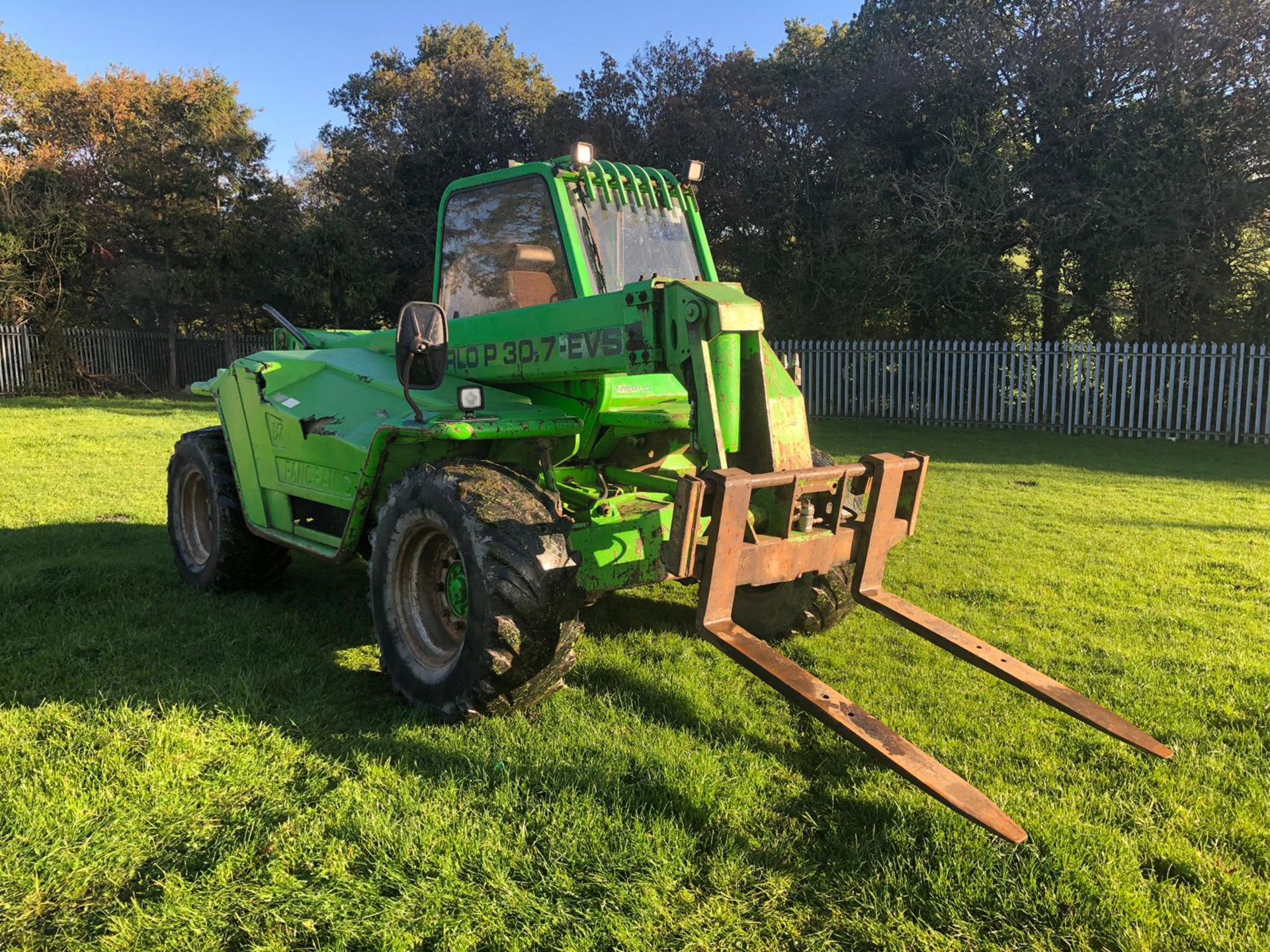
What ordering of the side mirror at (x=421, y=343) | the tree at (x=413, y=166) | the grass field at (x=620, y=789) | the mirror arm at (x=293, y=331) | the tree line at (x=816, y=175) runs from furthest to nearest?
the tree at (x=413, y=166)
the tree line at (x=816, y=175)
the mirror arm at (x=293, y=331)
the side mirror at (x=421, y=343)
the grass field at (x=620, y=789)

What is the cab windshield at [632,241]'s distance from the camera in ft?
14.0

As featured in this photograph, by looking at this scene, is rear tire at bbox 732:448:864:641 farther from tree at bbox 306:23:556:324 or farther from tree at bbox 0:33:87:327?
tree at bbox 0:33:87:327

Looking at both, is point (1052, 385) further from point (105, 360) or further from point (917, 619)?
point (105, 360)

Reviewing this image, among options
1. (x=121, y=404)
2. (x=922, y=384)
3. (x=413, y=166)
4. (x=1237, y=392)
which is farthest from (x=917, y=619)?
(x=413, y=166)

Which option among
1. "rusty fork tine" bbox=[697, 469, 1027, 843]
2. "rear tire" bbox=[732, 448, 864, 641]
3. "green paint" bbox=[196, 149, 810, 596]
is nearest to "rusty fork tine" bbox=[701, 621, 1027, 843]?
"rusty fork tine" bbox=[697, 469, 1027, 843]

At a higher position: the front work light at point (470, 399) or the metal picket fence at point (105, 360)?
the metal picket fence at point (105, 360)

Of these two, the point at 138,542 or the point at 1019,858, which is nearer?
the point at 1019,858

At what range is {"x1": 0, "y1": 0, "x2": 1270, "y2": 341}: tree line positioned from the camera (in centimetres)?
1584

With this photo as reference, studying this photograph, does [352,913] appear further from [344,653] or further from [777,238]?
[777,238]

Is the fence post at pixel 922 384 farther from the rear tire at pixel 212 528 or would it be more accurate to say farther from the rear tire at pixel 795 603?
the rear tire at pixel 212 528

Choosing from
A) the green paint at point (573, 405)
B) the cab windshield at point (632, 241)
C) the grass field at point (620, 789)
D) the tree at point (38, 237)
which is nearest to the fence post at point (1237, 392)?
the grass field at point (620, 789)

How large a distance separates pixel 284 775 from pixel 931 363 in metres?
15.8

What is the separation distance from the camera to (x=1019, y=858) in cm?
271

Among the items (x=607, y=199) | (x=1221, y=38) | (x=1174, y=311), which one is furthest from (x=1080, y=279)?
Answer: (x=607, y=199)
